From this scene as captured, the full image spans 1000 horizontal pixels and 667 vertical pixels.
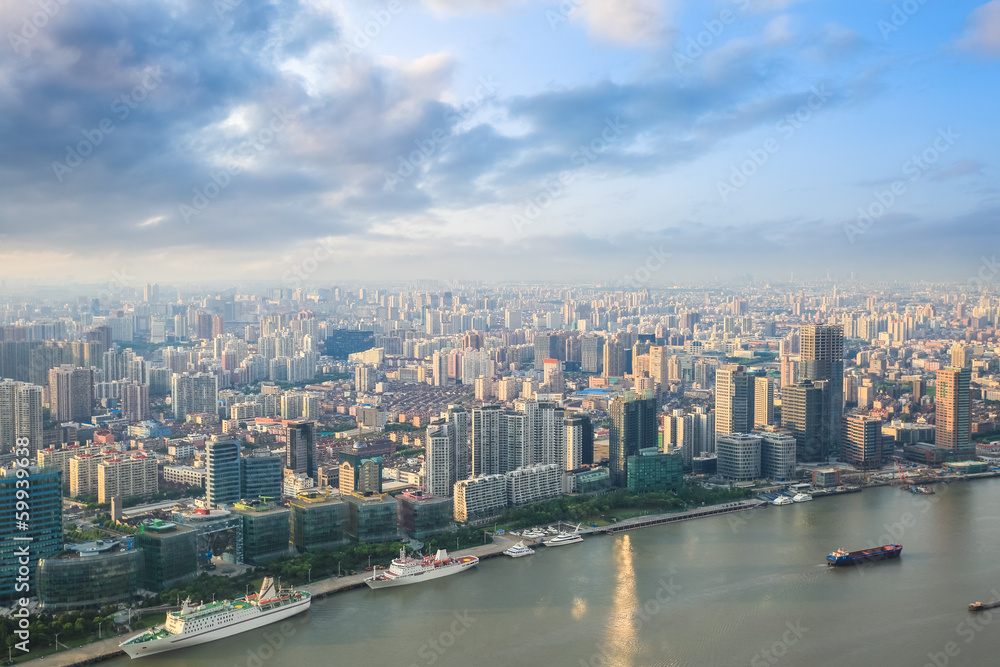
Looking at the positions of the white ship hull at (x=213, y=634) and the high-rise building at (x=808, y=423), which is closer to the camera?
the white ship hull at (x=213, y=634)

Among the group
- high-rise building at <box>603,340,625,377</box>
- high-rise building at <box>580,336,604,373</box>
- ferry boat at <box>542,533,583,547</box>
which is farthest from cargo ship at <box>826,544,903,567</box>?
high-rise building at <box>580,336,604,373</box>

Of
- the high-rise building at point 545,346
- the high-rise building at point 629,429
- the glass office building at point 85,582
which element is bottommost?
the glass office building at point 85,582

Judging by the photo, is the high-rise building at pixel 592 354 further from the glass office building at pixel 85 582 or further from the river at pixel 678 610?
the glass office building at pixel 85 582

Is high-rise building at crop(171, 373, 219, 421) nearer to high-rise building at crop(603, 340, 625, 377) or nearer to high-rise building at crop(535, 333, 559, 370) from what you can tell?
high-rise building at crop(603, 340, 625, 377)

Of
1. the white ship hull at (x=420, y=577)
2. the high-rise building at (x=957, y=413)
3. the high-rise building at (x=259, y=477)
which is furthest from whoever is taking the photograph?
the high-rise building at (x=957, y=413)

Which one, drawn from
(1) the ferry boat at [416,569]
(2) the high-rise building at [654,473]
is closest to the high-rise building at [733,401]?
(2) the high-rise building at [654,473]

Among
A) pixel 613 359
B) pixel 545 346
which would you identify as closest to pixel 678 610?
pixel 613 359

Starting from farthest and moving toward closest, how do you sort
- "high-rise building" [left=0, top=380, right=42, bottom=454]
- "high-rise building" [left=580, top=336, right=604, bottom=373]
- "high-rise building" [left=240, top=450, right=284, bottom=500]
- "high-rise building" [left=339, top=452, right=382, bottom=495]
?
1. "high-rise building" [left=580, top=336, right=604, bottom=373]
2. "high-rise building" [left=0, top=380, right=42, bottom=454]
3. "high-rise building" [left=339, top=452, right=382, bottom=495]
4. "high-rise building" [left=240, top=450, right=284, bottom=500]
